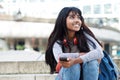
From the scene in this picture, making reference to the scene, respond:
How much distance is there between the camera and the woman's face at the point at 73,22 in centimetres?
289

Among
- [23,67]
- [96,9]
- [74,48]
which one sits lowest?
[96,9]

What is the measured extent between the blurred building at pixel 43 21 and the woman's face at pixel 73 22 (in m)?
32.8

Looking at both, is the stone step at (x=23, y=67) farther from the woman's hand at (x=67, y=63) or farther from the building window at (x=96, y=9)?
the building window at (x=96, y=9)

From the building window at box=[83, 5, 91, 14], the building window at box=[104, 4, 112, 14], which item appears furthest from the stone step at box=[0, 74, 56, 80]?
the building window at box=[104, 4, 112, 14]

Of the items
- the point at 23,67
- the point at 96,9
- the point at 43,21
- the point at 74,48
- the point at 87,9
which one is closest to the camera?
the point at 74,48

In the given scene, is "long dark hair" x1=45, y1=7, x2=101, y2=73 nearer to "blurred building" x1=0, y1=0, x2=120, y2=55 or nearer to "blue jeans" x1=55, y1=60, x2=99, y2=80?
"blue jeans" x1=55, y1=60, x2=99, y2=80

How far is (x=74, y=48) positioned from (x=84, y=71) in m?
0.26

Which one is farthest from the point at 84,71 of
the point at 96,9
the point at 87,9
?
the point at 96,9

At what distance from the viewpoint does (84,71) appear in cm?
263

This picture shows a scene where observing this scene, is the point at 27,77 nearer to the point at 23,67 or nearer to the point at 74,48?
the point at 23,67

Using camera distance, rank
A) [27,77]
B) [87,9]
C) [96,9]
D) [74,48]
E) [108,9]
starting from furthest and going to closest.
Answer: [96,9]
[108,9]
[87,9]
[27,77]
[74,48]

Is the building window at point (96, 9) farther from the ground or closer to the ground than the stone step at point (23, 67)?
closer to the ground

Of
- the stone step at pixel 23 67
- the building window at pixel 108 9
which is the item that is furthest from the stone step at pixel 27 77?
the building window at pixel 108 9

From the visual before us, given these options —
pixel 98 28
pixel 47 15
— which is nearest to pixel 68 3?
pixel 47 15
